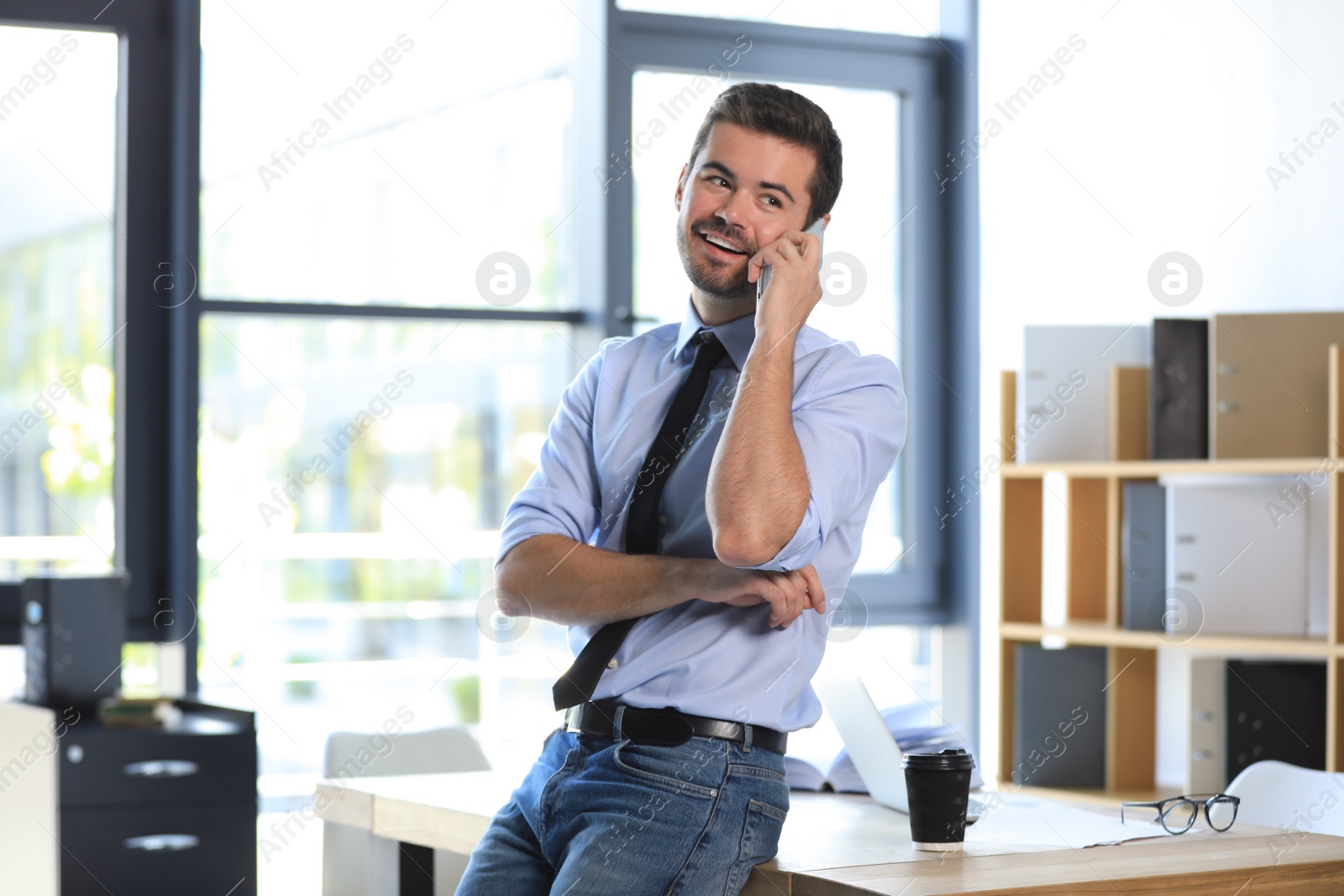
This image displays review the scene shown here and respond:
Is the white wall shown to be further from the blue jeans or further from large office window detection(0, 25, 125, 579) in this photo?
large office window detection(0, 25, 125, 579)

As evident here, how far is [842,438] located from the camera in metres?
1.54

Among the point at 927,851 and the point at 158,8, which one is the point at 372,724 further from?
the point at 927,851

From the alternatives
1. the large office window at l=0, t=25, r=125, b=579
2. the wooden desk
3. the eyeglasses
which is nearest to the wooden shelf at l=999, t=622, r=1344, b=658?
the eyeglasses

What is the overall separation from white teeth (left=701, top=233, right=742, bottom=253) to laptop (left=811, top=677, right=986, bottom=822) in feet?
2.00

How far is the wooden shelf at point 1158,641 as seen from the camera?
2.83m

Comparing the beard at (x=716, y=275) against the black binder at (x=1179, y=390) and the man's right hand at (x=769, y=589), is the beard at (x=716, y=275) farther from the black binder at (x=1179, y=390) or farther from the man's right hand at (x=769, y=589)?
the black binder at (x=1179, y=390)

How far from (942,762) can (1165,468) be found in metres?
1.72

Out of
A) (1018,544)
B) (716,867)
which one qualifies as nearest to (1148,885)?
(716,867)

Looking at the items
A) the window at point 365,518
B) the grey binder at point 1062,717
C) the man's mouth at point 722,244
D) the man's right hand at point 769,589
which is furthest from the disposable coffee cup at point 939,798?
the window at point 365,518

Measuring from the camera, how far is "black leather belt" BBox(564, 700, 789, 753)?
1.48 meters

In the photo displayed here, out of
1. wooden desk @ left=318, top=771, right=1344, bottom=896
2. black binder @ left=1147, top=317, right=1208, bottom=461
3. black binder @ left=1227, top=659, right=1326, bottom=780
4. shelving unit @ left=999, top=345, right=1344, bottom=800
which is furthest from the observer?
black binder @ left=1147, top=317, right=1208, bottom=461

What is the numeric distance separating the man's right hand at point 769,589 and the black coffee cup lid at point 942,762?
233 mm

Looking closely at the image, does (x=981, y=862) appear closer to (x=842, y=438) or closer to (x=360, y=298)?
(x=842, y=438)

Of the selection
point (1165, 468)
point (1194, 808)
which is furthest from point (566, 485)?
point (1165, 468)
